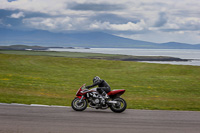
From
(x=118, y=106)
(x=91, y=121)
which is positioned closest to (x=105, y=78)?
(x=118, y=106)

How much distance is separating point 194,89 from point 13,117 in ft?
64.5

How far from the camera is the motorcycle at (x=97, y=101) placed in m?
12.0

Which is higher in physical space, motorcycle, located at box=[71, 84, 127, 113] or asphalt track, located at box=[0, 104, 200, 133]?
motorcycle, located at box=[71, 84, 127, 113]

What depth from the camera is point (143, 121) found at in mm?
10000

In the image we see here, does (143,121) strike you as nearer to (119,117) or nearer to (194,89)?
(119,117)

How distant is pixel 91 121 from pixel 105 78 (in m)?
22.7

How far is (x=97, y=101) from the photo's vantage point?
39.6 feet

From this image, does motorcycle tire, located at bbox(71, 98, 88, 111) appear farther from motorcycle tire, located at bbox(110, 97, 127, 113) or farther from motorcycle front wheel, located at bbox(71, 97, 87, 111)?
motorcycle tire, located at bbox(110, 97, 127, 113)

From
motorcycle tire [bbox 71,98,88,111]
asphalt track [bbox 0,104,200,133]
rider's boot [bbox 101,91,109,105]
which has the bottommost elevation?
asphalt track [bbox 0,104,200,133]

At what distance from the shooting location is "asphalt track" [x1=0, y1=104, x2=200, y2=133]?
848 centimetres

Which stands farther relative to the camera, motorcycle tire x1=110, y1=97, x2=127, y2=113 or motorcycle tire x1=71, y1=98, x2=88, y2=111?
motorcycle tire x1=71, y1=98, x2=88, y2=111

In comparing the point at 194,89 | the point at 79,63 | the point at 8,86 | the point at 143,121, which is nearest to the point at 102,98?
the point at 143,121

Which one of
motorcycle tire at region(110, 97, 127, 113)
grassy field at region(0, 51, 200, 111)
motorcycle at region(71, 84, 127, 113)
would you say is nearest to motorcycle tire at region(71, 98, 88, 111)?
motorcycle at region(71, 84, 127, 113)

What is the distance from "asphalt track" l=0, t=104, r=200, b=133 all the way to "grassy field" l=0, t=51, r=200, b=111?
A: 3.93 metres
